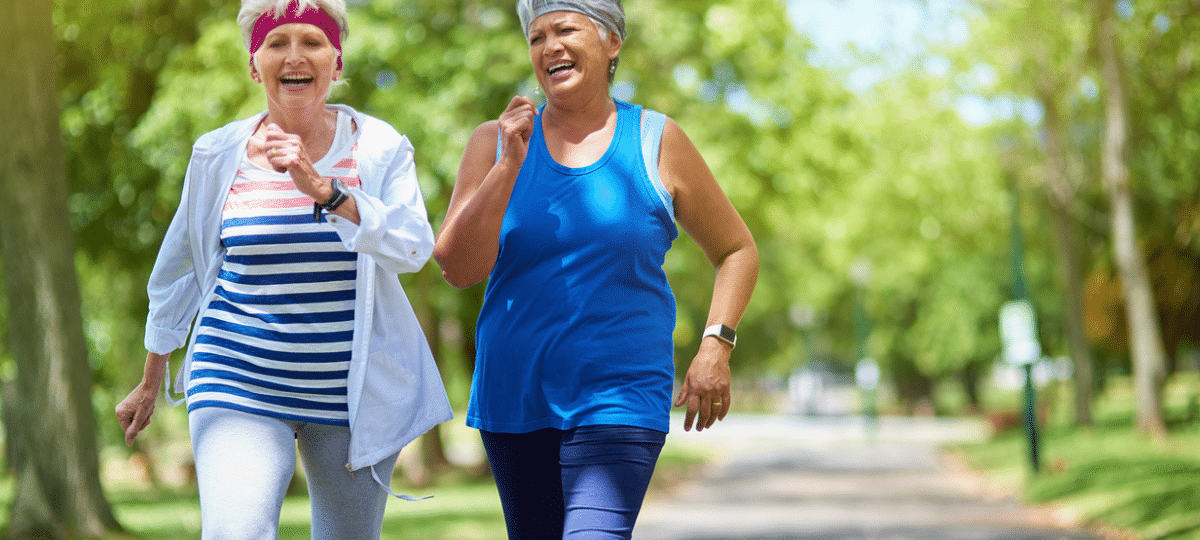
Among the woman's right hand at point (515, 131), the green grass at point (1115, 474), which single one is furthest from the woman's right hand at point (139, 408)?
the green grass at point (1115, 474)

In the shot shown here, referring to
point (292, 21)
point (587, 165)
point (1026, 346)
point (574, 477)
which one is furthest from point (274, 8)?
point (1026, 346)

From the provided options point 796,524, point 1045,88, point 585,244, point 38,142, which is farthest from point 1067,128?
point 585,244

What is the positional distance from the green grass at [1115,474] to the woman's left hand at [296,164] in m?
8.32

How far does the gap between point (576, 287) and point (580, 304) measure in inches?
1.5

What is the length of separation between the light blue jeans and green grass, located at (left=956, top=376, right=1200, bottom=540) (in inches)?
313

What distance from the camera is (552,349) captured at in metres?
2.95

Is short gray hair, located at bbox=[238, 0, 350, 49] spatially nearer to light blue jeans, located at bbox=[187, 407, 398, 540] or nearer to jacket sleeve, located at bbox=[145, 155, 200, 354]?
jacket sleeve, located at bbox=[145, 155, 200, 354]

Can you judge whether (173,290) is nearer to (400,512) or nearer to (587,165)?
(587,165)

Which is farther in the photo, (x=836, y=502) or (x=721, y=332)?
(x=836, y=502)

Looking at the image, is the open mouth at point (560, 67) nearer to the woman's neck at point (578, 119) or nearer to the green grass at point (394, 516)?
the woman's neck at point (578, 119)

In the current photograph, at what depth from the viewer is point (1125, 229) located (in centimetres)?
2003

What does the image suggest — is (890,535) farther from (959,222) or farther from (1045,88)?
(959,222)

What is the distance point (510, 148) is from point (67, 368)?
8401 millimetres

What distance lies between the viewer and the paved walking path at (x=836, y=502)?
12.1m
